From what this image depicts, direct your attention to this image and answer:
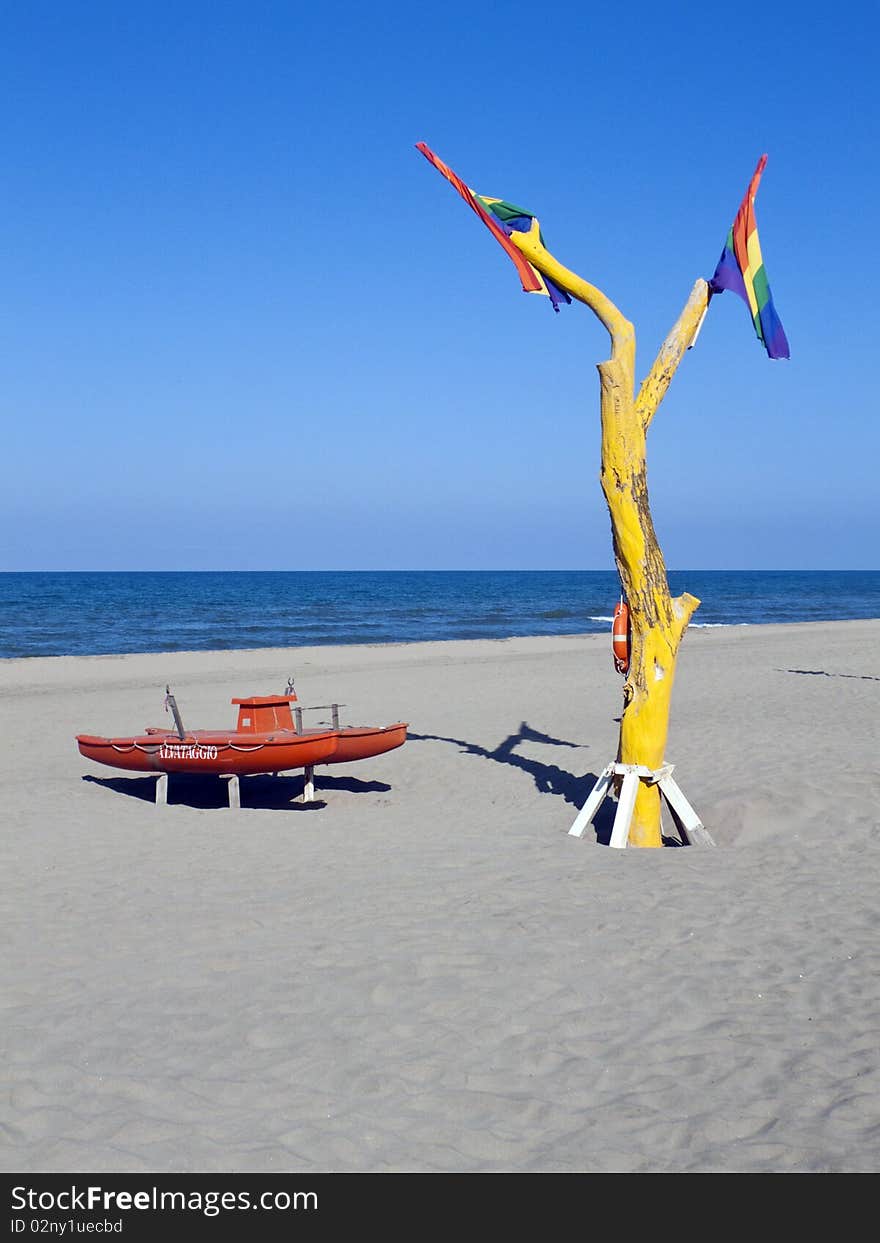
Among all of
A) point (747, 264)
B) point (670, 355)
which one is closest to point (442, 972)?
point (670, 355)

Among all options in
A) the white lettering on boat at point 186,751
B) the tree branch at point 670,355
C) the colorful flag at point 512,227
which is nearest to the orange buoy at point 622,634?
the tree branch at point 670,355

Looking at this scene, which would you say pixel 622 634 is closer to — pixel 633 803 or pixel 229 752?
pixel 633 803

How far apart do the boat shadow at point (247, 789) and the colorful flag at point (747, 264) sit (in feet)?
19.5

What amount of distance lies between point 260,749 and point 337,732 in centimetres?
77

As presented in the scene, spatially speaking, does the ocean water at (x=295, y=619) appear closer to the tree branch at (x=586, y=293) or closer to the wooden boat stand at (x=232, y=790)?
the wooden boat stand at (x=232, y=790)

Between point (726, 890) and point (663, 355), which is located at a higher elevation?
point (663, 355)

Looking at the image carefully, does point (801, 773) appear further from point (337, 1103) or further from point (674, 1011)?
point (337, 1103)

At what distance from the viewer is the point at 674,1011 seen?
500 cm

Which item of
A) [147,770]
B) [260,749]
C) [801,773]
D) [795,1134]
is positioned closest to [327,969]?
[795,1134]

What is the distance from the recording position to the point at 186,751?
9.99m

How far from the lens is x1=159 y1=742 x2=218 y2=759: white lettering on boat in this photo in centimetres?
995

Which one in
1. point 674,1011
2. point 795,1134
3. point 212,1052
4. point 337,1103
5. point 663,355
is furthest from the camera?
point 663,355

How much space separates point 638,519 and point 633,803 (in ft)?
7.17

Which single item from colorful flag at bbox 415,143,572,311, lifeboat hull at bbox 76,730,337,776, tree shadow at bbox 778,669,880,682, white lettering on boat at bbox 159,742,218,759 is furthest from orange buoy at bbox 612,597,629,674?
tree shadow at bbox 778,669,880,682
